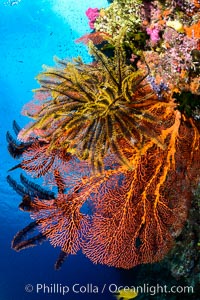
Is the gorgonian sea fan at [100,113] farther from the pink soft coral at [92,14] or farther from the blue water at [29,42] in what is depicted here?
the blue water at [29,42]

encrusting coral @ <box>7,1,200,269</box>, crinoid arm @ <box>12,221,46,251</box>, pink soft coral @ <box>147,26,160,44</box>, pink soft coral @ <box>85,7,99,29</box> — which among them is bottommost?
crinoid arm @ <box>12,221,46,251</box>

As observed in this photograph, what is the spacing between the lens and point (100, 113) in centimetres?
378

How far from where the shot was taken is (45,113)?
400 centimetres

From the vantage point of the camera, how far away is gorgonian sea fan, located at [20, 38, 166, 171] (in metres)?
3.67

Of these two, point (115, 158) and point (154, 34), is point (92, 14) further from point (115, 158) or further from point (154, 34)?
point (115, 158)

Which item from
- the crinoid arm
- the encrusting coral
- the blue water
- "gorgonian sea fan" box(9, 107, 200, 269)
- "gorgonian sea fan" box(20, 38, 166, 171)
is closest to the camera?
"gorgonian sea fan" box(20, 38, 166, 171)

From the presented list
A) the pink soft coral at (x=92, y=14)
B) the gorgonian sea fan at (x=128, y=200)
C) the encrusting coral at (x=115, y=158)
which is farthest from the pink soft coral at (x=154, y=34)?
the pink soft coral at (x=92, y=14)

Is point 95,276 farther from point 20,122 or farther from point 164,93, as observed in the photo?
point 164,93

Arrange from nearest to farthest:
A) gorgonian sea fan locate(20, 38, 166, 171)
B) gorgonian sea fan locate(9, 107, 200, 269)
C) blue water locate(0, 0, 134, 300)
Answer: gorgonian sea fan locate(20, 38, 166, 171) < gorgonian sea fan locate(9, 107, 200, 269) < blue water locate(0, 0, 134, 300)

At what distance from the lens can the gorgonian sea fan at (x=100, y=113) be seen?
3667 millimetres

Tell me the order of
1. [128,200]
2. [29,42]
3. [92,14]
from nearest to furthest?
[128,200] → [92,14] → [29,42]

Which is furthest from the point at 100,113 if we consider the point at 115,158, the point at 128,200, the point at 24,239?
the point at 24,239

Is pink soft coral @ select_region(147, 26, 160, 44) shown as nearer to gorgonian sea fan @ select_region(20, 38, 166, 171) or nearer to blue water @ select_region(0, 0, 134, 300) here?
gorgonian sea fan @ select_region(20, 38, 166, 171)

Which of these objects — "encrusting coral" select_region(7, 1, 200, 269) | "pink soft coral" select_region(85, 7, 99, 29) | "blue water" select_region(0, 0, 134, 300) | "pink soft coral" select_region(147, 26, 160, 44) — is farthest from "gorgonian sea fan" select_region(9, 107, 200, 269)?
"blue water" select_region(0, 0, 134, 300)
